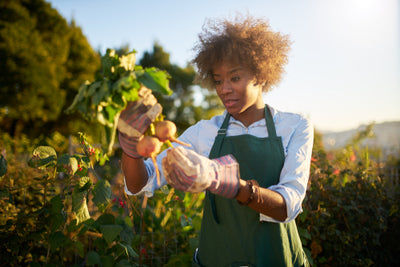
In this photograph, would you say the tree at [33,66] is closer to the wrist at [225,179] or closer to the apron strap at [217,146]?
the apron strap at [217,146]

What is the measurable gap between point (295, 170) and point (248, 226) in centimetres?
33

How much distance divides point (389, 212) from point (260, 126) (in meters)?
2.08

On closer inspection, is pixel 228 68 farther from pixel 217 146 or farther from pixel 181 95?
Answer: pixel 181 95

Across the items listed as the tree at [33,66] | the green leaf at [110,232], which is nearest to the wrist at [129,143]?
the green leaf at [110,232]

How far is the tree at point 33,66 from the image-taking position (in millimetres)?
11422

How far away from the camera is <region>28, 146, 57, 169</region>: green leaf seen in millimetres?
1620

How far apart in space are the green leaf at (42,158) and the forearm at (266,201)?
3.60ft

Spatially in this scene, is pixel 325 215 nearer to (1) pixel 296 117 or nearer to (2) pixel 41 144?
(1) pixel 296 117

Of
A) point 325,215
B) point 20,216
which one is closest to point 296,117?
point 325,215

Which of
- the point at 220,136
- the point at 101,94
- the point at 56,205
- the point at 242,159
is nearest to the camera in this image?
the point at 101,94

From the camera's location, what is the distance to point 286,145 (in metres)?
1.47

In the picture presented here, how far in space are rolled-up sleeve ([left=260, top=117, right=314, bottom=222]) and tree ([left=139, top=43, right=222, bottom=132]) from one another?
49.2ft

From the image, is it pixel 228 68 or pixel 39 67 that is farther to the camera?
pixel 39 67

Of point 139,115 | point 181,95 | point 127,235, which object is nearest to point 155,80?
point 139,115
